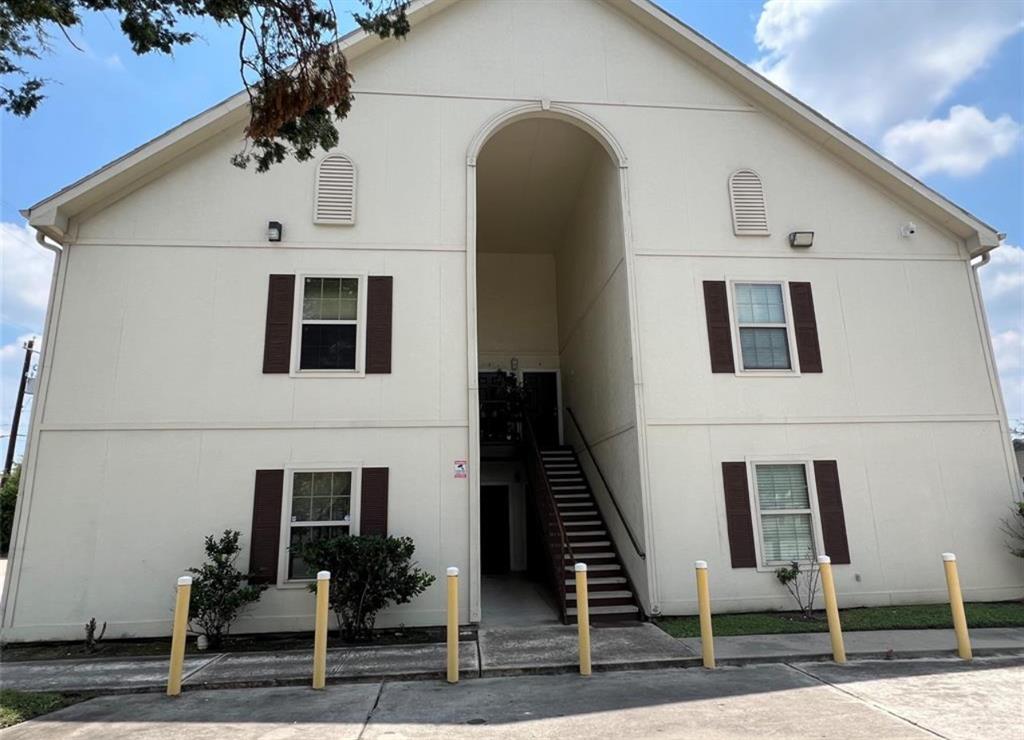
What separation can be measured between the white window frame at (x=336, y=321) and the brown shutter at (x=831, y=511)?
23.1ft

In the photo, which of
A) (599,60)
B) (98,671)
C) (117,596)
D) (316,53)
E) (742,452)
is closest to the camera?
(316,53)

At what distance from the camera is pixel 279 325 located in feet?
29.6

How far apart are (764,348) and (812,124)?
398 centimetres

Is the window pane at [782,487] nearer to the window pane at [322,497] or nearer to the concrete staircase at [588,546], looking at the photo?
the concrete staircase at [588,546]

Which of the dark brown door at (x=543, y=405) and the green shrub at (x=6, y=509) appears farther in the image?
the green shrub at (x=6, y=509)

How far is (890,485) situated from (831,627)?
12.9 feet

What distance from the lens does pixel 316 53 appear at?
19.6 feet

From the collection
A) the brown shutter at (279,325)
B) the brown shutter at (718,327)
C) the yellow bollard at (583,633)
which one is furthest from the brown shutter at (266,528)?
the brown shutter at (718,327)

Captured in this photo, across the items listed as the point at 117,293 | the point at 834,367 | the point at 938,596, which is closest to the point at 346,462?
the point at 117,293

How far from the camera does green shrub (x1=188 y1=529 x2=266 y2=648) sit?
24.7 feet

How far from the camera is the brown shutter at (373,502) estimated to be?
27.6 ft

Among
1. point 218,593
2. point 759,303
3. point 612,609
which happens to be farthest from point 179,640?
point 759,303

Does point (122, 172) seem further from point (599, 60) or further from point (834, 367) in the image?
point (834, 367)

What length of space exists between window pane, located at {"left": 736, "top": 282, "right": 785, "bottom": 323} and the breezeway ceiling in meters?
3.54
